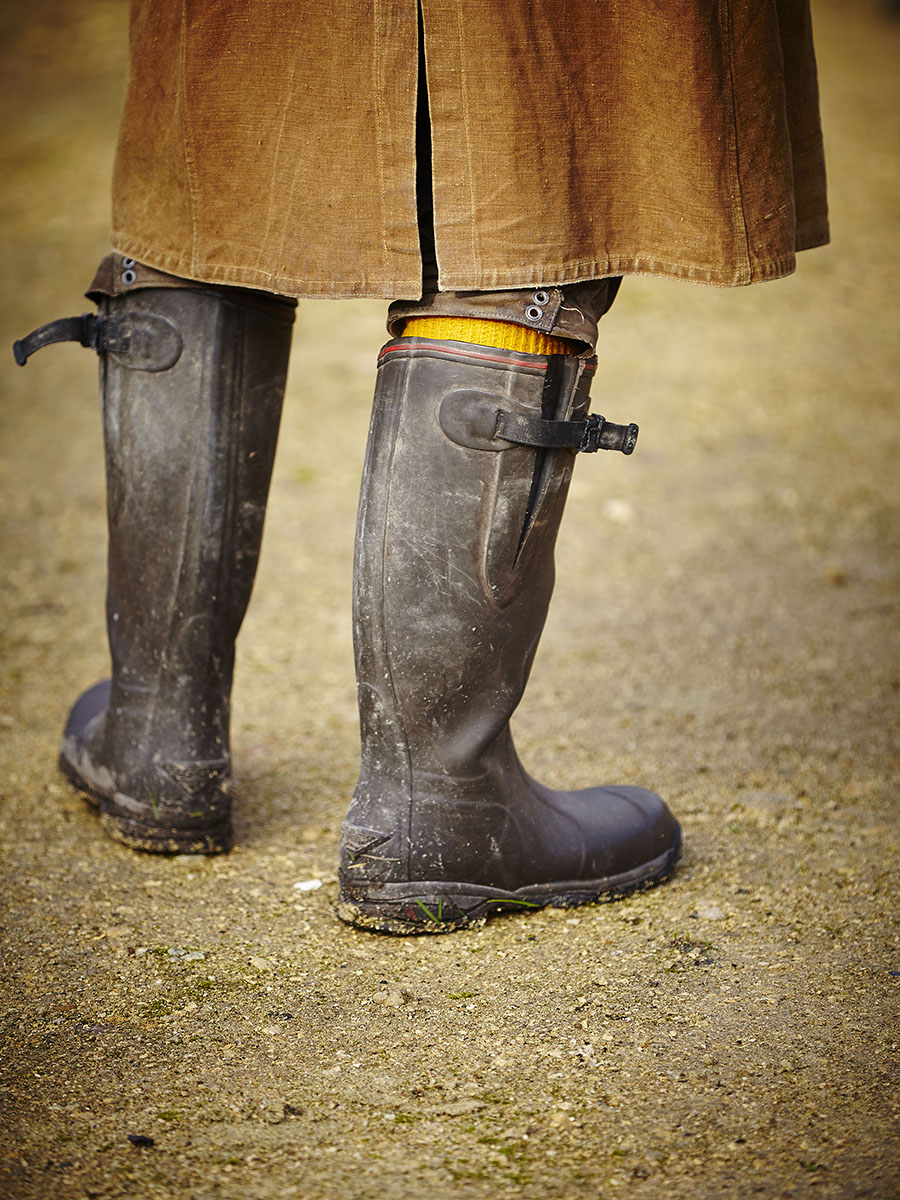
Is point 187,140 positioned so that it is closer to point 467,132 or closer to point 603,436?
point 467,132

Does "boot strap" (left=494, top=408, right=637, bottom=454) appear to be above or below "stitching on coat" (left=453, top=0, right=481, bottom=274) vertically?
below

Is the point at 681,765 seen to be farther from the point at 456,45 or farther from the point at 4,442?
the point at 4,442

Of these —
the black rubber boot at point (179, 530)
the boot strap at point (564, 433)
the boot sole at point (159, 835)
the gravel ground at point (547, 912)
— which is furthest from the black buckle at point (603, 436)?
the boot sole at point (159, 835)

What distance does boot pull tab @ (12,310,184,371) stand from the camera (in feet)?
4.77

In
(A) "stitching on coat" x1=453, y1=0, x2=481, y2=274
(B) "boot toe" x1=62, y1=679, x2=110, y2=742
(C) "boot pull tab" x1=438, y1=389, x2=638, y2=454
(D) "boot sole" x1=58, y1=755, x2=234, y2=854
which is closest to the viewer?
(A) "stitching on coat" x1=453, y1=0, x2=481, y2=274

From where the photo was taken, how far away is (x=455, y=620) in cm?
131

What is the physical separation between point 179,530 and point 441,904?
1.97ft

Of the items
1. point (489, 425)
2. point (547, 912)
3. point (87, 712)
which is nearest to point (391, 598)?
point (489, 425)

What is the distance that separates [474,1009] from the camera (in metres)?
1.23

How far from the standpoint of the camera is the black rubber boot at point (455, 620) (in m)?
1.26

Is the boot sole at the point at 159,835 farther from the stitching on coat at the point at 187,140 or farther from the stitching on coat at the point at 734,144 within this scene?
the stitching on coat at the point at 734,144

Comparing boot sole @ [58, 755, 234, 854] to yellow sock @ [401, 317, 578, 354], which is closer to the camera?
yellow sock @ [401, 317, 578, 354]

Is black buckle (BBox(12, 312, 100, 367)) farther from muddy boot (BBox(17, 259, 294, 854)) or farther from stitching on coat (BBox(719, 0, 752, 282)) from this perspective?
stitching on coat (BBox(719, 0, 752, 282))

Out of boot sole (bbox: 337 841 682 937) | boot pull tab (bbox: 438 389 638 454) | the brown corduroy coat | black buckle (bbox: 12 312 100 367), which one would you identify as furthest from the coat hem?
boot sole (bbox: 337 841 682 937)
